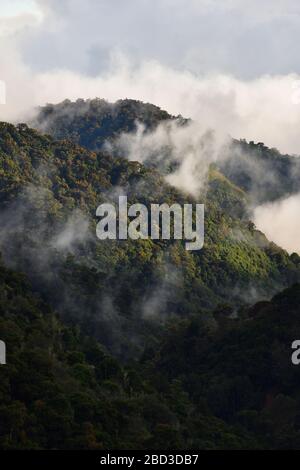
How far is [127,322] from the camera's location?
430 feet

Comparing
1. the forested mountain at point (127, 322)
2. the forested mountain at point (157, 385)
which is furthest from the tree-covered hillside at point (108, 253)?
the forested mountain at point (157, 385)

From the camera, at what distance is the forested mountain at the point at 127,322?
7112cm

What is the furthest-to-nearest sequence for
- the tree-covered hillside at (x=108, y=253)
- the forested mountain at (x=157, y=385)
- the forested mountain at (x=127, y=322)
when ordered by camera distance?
1. the tree-covered hillside at (x=108, y=253)
2. the forested mountain at (x=127, y=322)
3. the forested mountain at (x=157, y=385)

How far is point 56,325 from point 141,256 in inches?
2481

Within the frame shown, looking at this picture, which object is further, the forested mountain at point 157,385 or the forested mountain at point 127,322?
the forested mountain at point 127,322

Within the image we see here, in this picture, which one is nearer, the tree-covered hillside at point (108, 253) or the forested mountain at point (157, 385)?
the forested mountain at point (157, 385)

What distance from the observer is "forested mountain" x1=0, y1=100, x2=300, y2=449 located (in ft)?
233

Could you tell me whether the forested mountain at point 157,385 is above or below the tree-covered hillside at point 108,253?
below

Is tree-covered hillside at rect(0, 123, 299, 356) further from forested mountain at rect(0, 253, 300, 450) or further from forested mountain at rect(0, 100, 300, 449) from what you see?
forested mountain at rect(0, 253, 300, 450)

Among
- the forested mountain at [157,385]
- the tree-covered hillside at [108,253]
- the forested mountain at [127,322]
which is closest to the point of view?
the forested mountain at [157,385]

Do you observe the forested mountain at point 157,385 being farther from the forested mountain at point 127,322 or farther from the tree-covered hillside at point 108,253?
the tree-covered hillside at point 108,253

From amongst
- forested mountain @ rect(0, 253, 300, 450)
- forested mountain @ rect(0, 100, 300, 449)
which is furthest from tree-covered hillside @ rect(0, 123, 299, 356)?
forested mountain @ rect(0, 253, 300, 450)

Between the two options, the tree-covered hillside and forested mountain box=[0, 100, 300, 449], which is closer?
forested mountain box=[0, 100, 300, 449]
